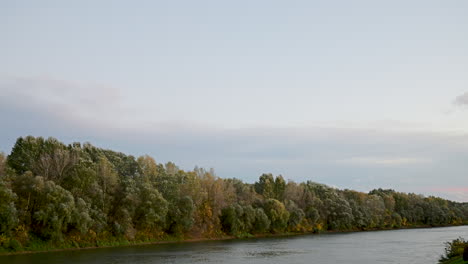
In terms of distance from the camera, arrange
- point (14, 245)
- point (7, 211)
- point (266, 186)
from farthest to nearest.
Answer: point (266, 186)
point (14, 245)
point (7, 211)

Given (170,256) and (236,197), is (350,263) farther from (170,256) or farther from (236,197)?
(236,197)

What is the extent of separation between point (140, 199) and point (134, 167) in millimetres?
10996

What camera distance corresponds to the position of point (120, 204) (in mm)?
86938

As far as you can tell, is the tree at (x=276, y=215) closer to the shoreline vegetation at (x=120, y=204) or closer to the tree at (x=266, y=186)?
the shoreline vegetation at (x=120, y=204)

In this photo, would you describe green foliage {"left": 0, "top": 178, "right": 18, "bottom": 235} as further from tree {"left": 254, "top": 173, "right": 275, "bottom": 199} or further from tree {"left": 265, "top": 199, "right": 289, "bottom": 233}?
tree {"left": 254, "top": 173, "right": 275, "bottom": 199}

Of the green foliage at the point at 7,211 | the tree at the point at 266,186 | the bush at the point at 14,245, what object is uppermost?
the tree at the point at 266,186

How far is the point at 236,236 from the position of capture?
11231 cm

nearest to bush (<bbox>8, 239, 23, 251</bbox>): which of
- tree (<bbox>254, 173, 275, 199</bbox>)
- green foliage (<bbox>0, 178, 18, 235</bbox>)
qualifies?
green foliage (<bbox>0, 178, 18, 235</bbox>)

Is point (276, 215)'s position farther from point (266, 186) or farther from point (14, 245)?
point (14, 245)

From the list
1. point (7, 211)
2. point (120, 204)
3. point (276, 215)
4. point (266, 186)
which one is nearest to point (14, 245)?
point (7, 211)

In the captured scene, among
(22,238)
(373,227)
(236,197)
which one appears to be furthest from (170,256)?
(373,227)

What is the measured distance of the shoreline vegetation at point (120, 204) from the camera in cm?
6938

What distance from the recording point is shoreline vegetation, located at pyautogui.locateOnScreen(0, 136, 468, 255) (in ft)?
228

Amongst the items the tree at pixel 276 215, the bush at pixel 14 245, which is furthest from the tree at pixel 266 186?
the bush at pixel 14 245
